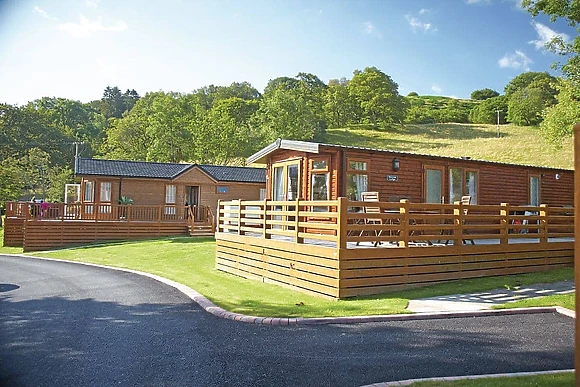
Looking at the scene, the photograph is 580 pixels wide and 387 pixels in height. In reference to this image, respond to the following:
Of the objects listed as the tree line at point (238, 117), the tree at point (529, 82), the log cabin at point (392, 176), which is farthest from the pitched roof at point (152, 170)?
the tree at point (529, 82)

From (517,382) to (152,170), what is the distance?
23.0 metres

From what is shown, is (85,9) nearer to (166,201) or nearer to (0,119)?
(166,201)

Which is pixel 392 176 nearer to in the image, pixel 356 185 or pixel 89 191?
pixel 356 185

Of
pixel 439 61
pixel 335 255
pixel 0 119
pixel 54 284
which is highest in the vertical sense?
pixel 439 61

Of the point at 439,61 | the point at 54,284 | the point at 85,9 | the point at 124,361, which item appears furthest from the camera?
the point at 439,61

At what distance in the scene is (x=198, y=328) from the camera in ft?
19.6

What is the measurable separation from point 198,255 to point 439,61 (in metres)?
20.2

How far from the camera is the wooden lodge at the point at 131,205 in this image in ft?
62.6

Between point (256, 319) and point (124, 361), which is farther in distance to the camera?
point (256, 319)

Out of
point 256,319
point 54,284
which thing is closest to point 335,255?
point 256,319

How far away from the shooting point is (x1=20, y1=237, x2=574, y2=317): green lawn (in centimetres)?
690

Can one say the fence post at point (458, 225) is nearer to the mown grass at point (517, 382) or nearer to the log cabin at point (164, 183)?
the mown grass at point (517, 382)

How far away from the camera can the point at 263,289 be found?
8867 millimetres

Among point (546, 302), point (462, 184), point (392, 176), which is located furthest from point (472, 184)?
point (546, 302)
